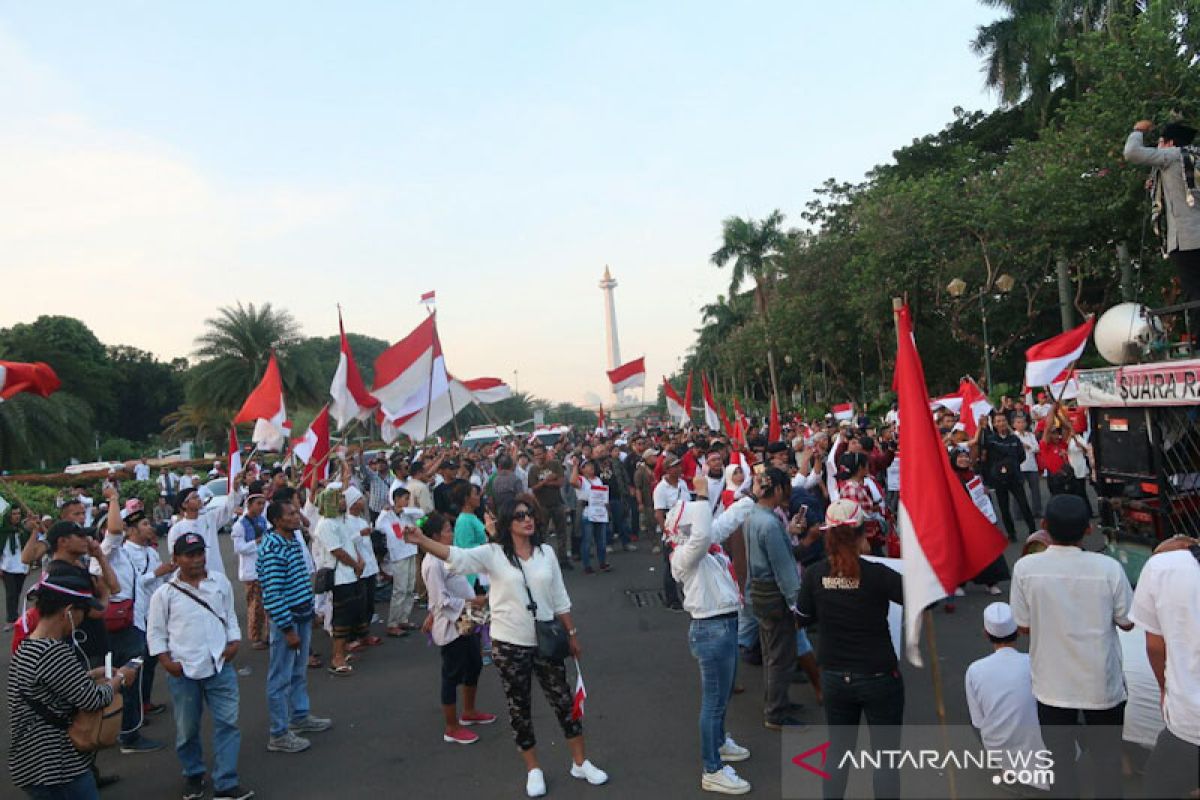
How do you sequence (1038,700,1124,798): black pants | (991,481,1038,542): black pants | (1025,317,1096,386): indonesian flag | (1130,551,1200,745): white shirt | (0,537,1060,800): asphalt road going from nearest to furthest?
Answer: (1130,551,1200,745): white shirt
(1038,700,1124,798): black pants
(0,537,1060,800): asphalt road
(1025,317,1096,386): indonesian flag
(991,481,1038,542): black pants

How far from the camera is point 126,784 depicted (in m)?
5.47

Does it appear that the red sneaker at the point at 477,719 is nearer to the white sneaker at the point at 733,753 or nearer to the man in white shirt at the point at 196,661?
the man in white shirt at the point at 196,661

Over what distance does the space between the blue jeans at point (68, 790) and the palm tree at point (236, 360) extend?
33.8 metres

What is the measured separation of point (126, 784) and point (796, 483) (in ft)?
20.9

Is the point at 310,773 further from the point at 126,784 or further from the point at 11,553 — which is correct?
the point at 11,553

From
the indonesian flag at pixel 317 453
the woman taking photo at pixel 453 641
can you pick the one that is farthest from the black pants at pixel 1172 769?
the indonesian flag at pixel 317 453

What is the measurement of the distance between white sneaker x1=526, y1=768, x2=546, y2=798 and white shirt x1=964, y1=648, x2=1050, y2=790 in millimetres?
2489

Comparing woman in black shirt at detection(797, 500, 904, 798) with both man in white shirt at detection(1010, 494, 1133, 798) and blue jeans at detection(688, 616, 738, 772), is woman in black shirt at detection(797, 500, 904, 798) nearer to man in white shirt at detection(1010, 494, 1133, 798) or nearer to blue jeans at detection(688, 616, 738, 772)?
man in white shirt at detection(1010, 494, 1133, 798)

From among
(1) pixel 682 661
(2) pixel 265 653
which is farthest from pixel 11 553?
(1) pixel 682 661

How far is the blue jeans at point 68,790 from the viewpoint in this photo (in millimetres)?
3766

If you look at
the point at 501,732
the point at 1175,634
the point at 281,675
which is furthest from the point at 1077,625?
the point at 281,675

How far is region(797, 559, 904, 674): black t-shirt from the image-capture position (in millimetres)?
3701

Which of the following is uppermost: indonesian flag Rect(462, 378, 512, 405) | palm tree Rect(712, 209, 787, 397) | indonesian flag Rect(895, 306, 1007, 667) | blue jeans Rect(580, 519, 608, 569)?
palm tree Rect(712, 209, 787, 397)

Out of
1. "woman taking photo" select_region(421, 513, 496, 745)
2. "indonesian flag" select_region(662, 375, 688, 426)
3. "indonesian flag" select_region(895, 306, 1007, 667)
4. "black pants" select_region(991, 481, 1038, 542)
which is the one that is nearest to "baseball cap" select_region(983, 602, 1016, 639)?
"indonesian flag" select_region(895, 306, 1007, 667)
